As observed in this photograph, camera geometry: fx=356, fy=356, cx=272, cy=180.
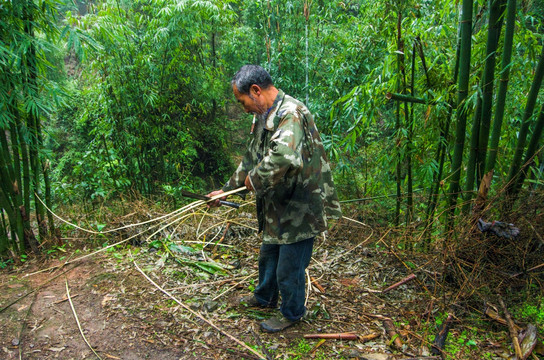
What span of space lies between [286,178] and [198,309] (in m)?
1.22

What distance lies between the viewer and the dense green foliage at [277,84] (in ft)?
8.92

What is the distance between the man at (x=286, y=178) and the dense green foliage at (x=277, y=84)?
946 mm

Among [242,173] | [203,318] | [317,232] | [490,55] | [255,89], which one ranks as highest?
[490,55]

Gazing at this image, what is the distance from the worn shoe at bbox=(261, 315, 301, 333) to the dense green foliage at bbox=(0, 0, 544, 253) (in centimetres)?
149

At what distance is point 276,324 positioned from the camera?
2.31 metres

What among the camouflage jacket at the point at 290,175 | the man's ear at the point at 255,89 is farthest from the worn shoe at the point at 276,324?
the man's ear at the point at 255,89

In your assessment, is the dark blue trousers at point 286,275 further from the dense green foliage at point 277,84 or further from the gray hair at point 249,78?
the dense green foliage at point 277,84

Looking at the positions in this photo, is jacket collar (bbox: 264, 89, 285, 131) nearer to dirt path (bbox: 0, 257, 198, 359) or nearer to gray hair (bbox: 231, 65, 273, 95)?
gray hair (bbox: 231, 65, 273, 95)

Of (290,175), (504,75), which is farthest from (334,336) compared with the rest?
(504,75)

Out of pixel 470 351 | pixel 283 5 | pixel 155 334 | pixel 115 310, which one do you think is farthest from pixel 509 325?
pixel 283 5

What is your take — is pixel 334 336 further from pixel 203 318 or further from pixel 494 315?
pixel 494 315

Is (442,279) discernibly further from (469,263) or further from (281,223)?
(281,223)

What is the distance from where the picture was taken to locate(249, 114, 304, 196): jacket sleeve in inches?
73.8

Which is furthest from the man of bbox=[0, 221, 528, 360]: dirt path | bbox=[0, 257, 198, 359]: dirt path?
bbox=[0, 257, 198, 359]: dirt path
